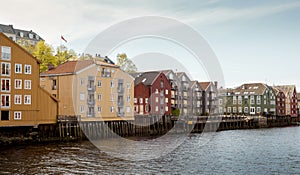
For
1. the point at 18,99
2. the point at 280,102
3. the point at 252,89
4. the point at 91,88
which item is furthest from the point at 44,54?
the point at 280,102

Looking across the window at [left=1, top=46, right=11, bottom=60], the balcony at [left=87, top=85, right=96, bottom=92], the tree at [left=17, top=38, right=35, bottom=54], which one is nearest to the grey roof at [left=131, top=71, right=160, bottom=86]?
the balcony at [left=87, top=85, right=96, bottom=92]

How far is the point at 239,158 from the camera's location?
120 feet

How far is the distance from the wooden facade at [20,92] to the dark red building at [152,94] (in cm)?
2950

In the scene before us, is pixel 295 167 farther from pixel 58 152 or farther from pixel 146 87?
pixel 146 87

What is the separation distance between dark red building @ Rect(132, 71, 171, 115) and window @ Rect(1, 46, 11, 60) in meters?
34.8

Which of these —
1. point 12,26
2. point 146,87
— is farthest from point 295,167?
point 12,26

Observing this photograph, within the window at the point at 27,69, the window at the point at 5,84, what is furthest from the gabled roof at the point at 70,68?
the window at the point at 5,84

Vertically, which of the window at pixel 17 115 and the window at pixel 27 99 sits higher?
the window at pixel 27 99

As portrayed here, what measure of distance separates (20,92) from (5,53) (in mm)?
5504

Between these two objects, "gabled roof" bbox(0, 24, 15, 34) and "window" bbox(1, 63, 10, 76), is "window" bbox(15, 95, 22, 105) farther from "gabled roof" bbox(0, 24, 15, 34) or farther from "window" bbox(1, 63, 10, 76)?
"gabled roof" bbox(0, 24, 15, 34)

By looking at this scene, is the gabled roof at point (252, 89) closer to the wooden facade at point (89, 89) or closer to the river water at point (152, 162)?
the wooden facade at point (89, 89)

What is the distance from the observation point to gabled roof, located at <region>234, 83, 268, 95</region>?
11688 centimetres

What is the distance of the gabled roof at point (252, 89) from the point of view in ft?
383

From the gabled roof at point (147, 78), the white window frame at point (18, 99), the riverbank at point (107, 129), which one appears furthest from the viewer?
the gabled roof at point (147, 78)
